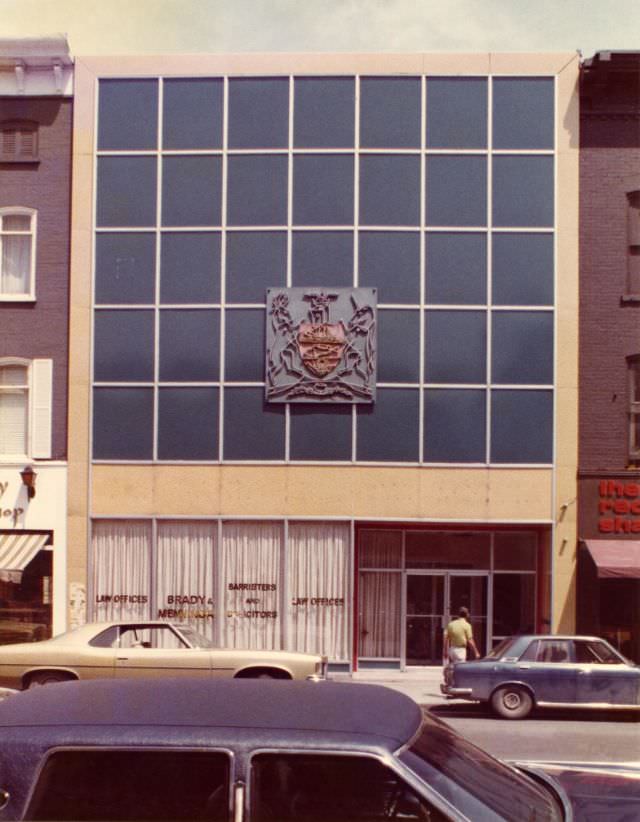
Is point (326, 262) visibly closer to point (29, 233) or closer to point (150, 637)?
point (29, 233)

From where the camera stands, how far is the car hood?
4.36 m

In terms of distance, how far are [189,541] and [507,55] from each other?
12336 millimetres

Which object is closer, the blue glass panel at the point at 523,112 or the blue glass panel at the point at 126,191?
the blue glass panel at the point at 523,112

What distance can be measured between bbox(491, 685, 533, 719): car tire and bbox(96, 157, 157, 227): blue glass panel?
12558 millimetres

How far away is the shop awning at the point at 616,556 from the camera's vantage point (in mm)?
21219

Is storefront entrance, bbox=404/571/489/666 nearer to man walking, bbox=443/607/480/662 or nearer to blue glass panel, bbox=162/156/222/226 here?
man walking, bbox=443/607/480/662

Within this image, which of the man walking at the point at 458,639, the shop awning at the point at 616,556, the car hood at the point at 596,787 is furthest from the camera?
the shop awning at the point at 616,556

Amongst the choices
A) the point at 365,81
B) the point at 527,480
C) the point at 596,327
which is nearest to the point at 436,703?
the point at 527,480

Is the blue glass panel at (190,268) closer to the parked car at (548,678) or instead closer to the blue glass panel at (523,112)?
the blue glass panel at (523,112)

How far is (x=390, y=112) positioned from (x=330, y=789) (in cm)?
2091

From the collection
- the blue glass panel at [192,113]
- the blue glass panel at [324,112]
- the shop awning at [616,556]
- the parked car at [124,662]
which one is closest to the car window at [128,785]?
the parked car at [124,662]

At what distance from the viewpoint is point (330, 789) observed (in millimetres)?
4012

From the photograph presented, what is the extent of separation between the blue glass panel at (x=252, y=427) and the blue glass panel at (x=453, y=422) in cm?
311

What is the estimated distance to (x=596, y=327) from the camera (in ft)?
75.0
